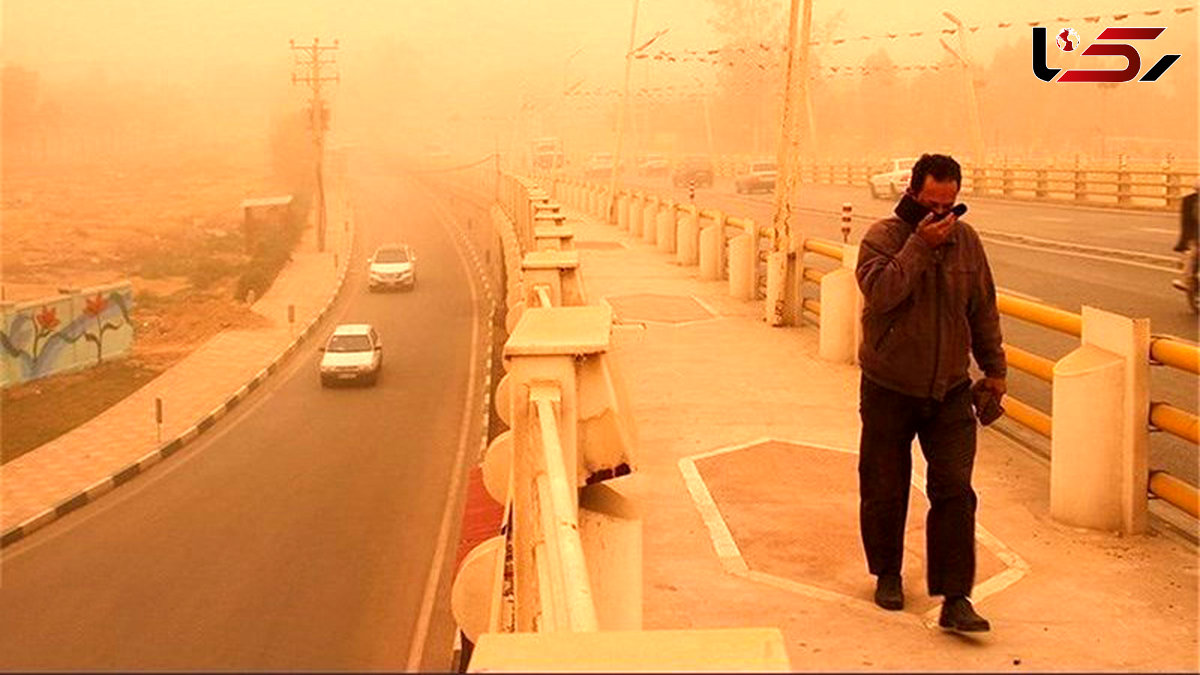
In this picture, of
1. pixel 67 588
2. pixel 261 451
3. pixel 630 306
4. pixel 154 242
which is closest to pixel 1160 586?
pixel 630 306

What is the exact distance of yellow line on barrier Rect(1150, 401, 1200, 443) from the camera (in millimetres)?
6855

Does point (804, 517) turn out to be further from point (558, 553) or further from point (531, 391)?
point (558, 553)

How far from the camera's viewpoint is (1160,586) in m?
6.24

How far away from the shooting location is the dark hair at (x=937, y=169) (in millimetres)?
4996

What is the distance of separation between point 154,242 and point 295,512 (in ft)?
211

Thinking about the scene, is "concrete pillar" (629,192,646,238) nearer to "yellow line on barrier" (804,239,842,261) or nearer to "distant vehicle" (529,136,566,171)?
"yellow line on barrier" (804,239,842,261)

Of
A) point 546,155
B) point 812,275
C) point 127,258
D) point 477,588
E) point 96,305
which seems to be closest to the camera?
point 477,588

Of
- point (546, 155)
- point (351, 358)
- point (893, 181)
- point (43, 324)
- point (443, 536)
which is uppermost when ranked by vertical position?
point (546, 155)

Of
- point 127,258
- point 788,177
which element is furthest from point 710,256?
point 127,258

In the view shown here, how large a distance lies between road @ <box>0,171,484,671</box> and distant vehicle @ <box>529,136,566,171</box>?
5806 cm

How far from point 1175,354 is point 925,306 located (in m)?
2.33

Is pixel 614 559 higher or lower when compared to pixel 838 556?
higher

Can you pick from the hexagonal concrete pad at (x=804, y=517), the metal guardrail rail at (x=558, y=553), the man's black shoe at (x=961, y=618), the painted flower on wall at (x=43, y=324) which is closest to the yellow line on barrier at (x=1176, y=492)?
the hexagonal concrete pad at (x=804, y=517)

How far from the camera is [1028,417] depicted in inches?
372
